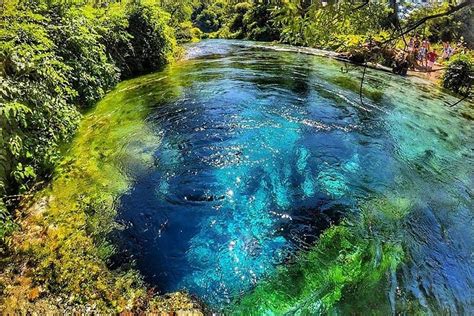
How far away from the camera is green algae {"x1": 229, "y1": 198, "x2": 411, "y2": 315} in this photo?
4012 millimetres

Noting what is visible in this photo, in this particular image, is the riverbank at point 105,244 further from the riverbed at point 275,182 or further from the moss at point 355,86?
the moss at point 355,86

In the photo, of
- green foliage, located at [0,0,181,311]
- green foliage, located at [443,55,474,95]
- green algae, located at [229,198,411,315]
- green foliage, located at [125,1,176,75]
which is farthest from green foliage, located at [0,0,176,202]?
green foliage, located at [443,55,474,95]

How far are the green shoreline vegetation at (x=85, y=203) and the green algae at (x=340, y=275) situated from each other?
0.05ft

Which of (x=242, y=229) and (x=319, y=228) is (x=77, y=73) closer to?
(x=242, y=229)

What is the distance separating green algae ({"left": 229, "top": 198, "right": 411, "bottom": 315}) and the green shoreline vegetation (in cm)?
1

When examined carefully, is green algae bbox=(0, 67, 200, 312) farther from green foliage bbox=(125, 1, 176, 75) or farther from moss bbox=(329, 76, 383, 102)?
moss bbox=(329, 76, 383, 102)

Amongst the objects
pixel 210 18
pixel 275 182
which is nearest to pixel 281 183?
pixel 275 182

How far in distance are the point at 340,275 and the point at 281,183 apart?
7.52 ft

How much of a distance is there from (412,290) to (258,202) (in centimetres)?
258

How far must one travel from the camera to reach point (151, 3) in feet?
50.6

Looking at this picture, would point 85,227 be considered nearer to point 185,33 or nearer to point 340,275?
point 340,275

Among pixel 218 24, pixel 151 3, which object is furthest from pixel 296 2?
pixel 218 24

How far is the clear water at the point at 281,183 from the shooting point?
15.1ft

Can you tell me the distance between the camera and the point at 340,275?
444cm
